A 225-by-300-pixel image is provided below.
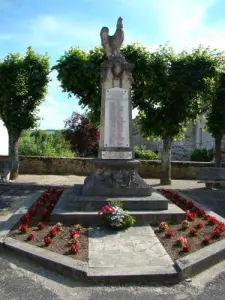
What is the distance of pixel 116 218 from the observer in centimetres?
551

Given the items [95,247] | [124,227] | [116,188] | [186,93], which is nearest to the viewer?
[95,247]

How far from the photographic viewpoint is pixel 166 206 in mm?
6391

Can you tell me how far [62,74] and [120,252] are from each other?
8.90 meters

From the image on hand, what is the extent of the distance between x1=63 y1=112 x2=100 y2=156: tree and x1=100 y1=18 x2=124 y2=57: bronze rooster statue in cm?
1800

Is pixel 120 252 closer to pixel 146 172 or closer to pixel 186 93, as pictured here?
pixel 186 93

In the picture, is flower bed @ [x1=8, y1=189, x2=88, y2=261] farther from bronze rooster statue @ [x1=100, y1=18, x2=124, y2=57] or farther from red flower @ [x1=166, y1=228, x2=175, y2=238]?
bronze rooster statue @ [x1=100, y1=18, x2=124, y2=57]

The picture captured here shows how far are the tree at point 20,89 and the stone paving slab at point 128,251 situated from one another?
8.99 meters

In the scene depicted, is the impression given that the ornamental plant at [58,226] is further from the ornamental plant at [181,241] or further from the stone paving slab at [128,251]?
the ornamental plant at [181,241]

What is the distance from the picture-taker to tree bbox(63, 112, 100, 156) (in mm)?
25938

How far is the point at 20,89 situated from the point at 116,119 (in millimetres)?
7144

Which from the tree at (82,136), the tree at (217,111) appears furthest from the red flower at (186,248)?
the tree at (82,136)

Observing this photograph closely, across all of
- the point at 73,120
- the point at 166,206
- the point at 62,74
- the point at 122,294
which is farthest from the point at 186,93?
the point at 73,120

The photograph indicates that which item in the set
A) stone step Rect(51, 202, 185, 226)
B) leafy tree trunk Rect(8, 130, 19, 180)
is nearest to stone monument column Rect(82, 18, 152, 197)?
stone step Rect(51, 202, 185, 226)

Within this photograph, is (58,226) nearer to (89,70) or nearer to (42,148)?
(89,70)
